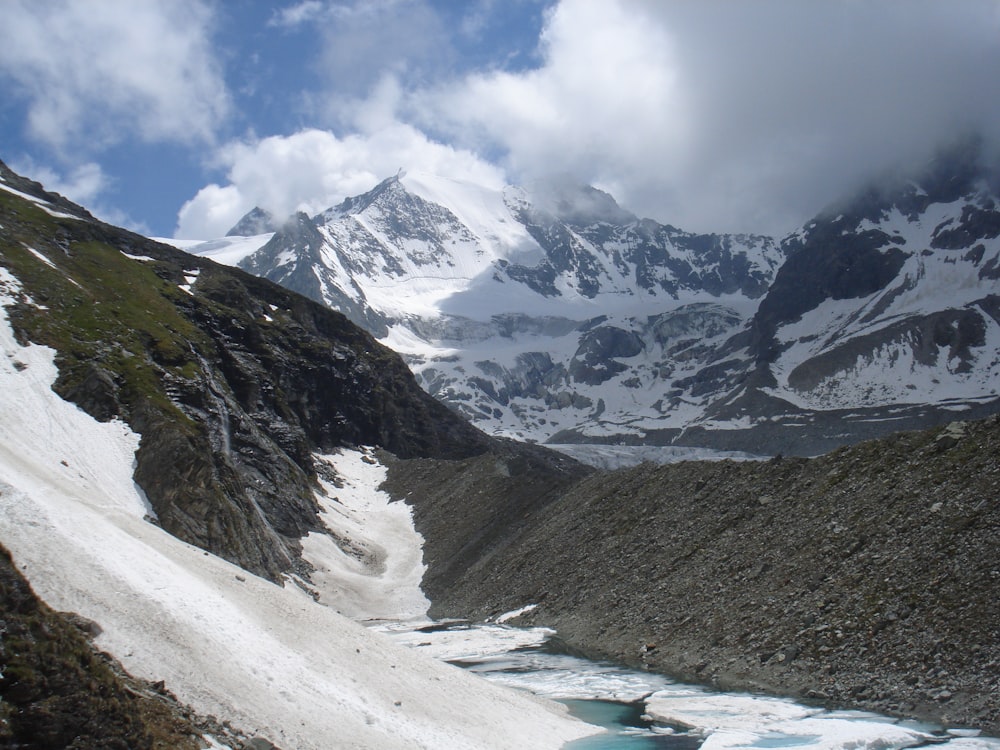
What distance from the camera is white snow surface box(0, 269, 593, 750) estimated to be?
18.4m

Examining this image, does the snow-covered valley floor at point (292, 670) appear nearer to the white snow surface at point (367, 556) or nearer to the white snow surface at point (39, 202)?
the white snow surface at point (367, 556)

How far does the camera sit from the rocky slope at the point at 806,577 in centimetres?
2905

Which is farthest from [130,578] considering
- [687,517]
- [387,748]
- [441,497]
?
[441,497]

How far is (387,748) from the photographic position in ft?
62.0

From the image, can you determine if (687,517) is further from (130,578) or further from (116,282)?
(116,282)

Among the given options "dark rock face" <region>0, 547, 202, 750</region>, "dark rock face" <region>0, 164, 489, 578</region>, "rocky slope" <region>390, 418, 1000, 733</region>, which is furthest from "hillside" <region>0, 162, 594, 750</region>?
"rocky slope" <region>390, 418, 1000, 733</region>

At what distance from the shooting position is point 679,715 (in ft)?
99.9

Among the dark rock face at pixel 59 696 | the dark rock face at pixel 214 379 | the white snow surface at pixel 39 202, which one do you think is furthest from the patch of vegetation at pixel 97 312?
the dark rock face at pixel 59 696

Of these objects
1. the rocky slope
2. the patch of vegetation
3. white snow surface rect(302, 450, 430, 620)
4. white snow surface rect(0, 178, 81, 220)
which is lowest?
white snow surface rect(302, 450, 430, 620)

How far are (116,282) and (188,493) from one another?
51309 millimetres

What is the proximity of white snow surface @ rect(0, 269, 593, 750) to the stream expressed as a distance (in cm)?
347

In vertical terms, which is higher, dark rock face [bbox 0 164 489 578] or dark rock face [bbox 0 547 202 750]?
dark rock face [bbox 0 164 489 578]

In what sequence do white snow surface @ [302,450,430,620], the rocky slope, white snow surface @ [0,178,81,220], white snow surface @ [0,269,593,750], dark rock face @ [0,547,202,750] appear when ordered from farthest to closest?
white snow surface @ [0,178,81,220]
white snow surface @ [302,450,430,620]
the rocky slope
white snow surface @ [0,269,593,750]
dark rock face @ [0,547,202,750]

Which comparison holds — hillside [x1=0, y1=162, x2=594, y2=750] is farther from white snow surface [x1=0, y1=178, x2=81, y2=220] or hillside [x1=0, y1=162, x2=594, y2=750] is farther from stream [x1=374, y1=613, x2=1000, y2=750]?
stream [x1=374, y1=613, x2=1000, y2=750]
